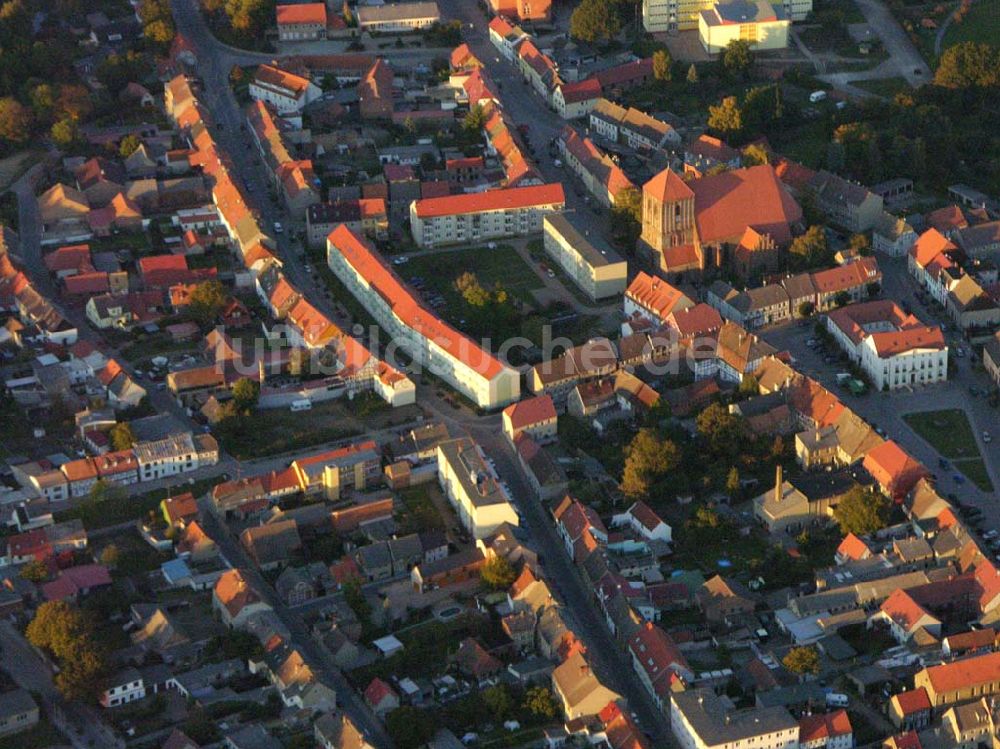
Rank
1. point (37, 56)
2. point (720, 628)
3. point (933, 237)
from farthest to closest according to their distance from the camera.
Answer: point (37, 56), point (933, 237), point (720, 628)

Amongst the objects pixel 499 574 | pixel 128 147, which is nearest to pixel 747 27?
pixel 128 147

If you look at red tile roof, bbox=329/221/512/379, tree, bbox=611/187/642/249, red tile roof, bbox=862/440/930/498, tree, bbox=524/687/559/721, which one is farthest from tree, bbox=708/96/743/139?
tree, bbox=524/687/559/721

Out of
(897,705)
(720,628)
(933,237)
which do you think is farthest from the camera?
(933,237)

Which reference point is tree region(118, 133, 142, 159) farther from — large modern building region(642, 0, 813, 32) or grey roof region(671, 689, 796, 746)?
grey roof region(671, 689, 796, 746)

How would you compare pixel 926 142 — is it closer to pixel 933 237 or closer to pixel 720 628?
pixel 933 237

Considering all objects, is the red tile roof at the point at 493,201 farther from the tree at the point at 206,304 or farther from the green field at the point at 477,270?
the tree at the point at 206,304

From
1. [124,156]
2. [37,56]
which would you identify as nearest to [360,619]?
[124,156]
